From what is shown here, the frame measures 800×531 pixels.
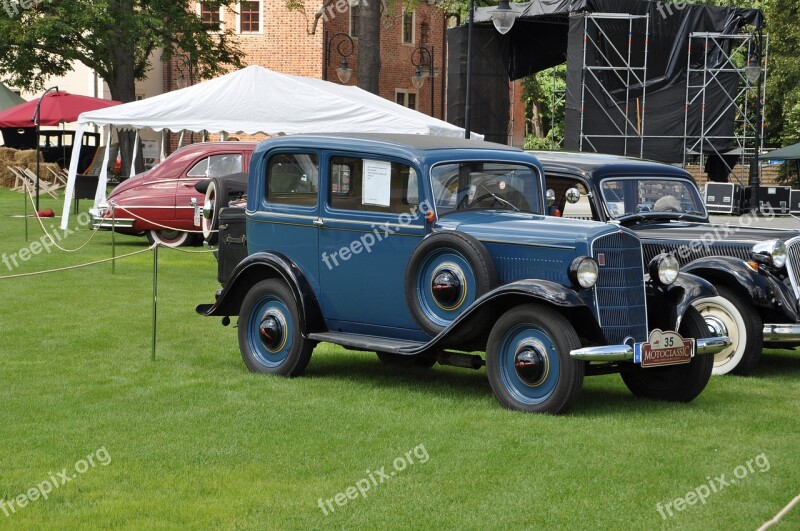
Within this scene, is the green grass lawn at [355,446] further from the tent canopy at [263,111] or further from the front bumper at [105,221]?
the tent canopy at [263,111]

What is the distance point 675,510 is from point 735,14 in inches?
1032

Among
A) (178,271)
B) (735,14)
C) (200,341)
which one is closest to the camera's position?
(200,341)

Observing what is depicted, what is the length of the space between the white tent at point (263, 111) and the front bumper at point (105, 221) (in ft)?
5.02

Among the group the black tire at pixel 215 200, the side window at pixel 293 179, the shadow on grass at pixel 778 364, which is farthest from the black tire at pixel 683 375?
the black tire at pixel 215 200

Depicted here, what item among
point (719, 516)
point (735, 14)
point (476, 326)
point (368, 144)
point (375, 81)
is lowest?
point (719, 516)

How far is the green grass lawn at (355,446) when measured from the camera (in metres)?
5.36

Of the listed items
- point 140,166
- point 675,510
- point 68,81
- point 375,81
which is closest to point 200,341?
point 675,510

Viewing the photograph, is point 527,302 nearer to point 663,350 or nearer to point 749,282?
point 663,350

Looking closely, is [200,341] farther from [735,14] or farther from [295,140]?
[735,14]

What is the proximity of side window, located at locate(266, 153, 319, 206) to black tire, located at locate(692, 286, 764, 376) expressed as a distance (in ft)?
10.4

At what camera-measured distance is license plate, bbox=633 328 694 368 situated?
7.27 metres

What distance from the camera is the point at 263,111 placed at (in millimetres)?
19234

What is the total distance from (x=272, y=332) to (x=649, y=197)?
3.92 m

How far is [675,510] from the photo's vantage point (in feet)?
17.8
